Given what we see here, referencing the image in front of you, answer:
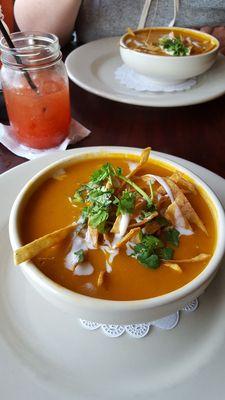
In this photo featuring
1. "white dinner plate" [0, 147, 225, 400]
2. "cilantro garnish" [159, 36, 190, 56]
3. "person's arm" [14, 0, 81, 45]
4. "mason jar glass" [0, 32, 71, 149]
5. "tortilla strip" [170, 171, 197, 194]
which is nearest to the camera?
"white dinner plate" [0, 147, 225, 400]

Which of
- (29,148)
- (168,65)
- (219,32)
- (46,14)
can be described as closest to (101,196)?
(29,148)

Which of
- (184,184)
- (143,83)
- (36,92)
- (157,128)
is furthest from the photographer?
(143,83)

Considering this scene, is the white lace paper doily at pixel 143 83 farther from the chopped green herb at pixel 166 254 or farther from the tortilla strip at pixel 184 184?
the chopped green herb at pixel 166 254

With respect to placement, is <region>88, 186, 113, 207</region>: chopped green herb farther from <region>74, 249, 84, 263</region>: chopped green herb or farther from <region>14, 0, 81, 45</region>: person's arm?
<region>14, 0, 81, 45</region>: person's arm

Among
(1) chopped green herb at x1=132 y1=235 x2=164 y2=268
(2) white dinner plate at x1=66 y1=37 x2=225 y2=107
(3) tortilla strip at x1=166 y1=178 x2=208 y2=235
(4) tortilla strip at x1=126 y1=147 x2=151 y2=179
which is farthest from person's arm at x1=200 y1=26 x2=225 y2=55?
(1) chopped green herb at x1=132 y1=235 x2=164 y2=268

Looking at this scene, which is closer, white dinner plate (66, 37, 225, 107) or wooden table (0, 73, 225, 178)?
wooden table (0, 73, 225, 178)

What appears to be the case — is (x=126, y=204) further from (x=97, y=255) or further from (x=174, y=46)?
(x=174, y=46)
